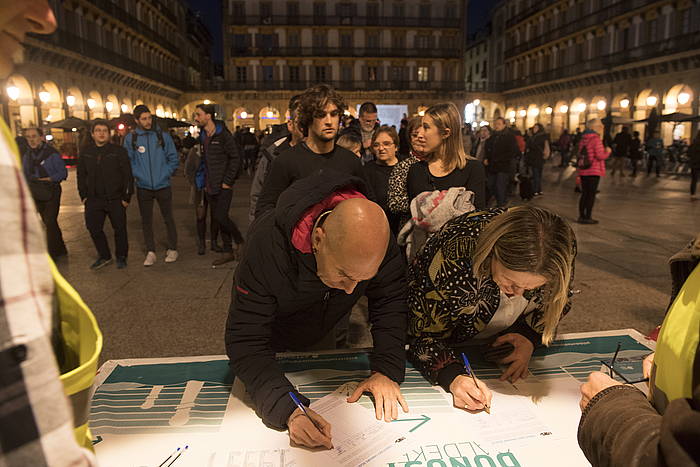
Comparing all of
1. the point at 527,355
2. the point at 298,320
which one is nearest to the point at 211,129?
the point at 298,320

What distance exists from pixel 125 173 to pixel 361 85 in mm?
42308

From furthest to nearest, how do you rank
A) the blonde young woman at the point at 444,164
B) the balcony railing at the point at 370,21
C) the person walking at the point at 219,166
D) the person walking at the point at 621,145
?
the balcony railing at the point at 370,21 → the person walking at the point at 621,145 → the person walking at the point at 219,166 → the blonde young woman at the point at 444,164

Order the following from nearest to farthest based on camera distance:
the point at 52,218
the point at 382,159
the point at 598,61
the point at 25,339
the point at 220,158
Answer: the point at 25,339
the point at 382,159
the point at 220,158
the point at 52,218
the point at 598,61

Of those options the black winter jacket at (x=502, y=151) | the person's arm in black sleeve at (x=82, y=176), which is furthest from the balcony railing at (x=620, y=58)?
the person's arm in black sleeve at (x=82, y=176)

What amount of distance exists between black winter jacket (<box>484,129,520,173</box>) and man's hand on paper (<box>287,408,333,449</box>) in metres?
8.00

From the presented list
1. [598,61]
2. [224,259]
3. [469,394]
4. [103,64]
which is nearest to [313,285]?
[469,394]

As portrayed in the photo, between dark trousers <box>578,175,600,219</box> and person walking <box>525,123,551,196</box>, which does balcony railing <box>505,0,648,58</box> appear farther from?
dark trousers <box>578,175,600,219</box>

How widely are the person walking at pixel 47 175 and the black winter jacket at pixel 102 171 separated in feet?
1.59

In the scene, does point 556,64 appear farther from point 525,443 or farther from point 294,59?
point 525,443

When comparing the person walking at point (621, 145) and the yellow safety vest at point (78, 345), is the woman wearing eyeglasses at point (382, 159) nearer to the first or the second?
the yellow safety vest at point (78, 345)

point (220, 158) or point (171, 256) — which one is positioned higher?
point (220, 158)

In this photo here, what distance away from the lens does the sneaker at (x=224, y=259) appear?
588 cm

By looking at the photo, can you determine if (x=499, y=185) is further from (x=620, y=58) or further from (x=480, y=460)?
(x=620, y=58)

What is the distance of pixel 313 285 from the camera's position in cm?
174
